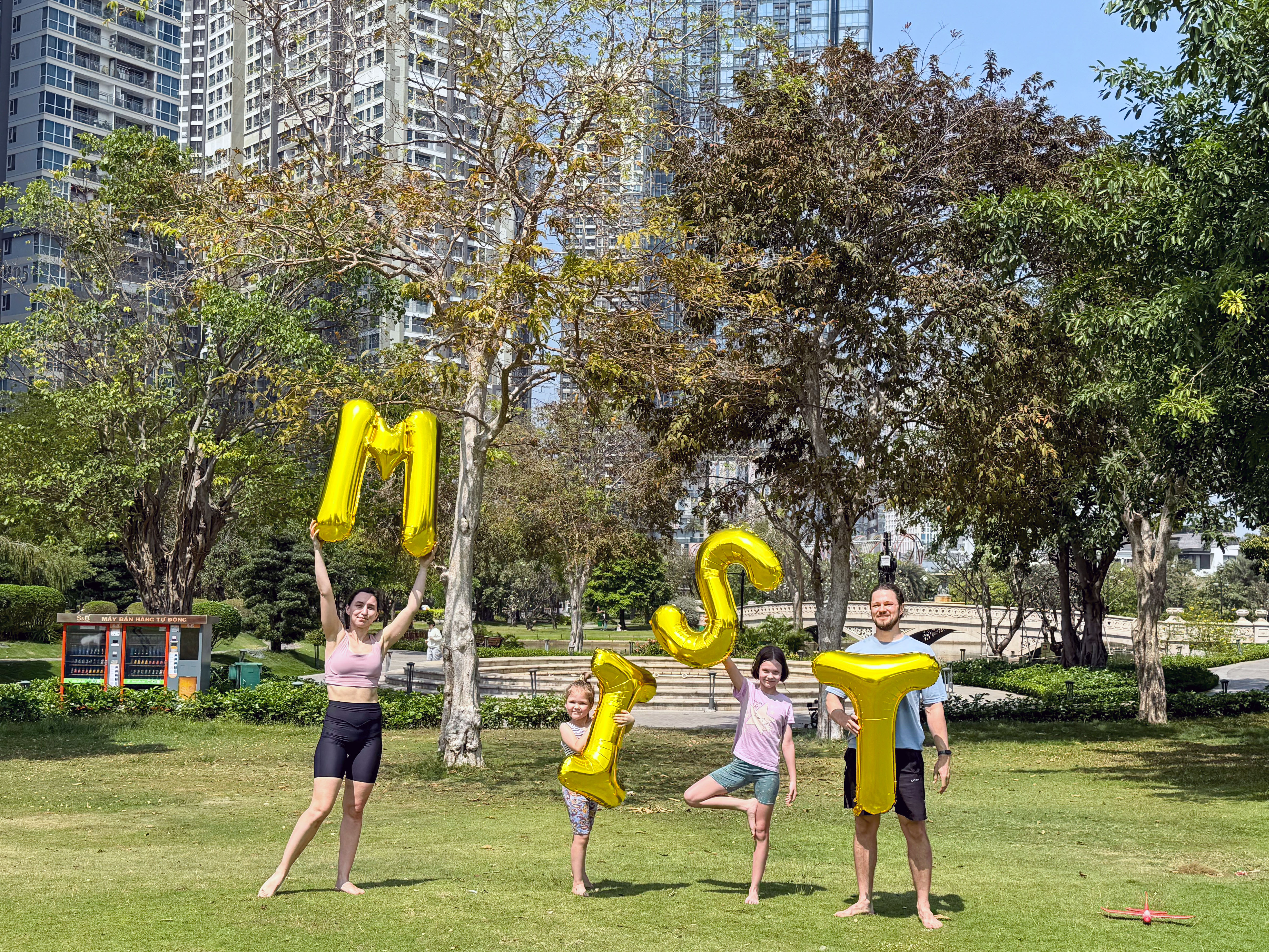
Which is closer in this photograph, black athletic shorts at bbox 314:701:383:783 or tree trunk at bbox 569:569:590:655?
black athletic shorts at bbox 314:701:383:783

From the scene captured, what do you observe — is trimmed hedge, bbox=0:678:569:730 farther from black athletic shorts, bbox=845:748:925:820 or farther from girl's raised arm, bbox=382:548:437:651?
black athletic shorts, bbox=845:748:925:820

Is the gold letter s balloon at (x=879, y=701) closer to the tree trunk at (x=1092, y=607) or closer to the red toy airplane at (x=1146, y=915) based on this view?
the red toy airplane at (x=1146, y=915)

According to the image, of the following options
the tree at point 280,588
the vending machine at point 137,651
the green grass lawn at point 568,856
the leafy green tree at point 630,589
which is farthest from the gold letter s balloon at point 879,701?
the leafy green tree at point 630,589

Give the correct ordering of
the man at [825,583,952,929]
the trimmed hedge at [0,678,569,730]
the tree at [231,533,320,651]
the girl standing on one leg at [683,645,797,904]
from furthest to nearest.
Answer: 1. the tree at [231,533,320,651]
2. the trimmed hedge at [0,678,569,730]
3. the girl standing on one leg at [683,645,797,904]
4. the man at [825,583,952,929]

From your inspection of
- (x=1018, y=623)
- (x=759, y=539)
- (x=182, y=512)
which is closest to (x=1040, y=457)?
(x=759, y=539)

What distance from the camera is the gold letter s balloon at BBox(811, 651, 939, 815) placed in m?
7.20

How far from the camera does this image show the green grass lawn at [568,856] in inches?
279

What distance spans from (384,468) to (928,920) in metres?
4.69

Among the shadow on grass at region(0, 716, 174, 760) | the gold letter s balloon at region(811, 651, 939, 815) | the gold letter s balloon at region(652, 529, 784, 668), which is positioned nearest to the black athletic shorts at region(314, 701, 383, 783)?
the gold letter s balloon at region(652, 529, 784, 668)

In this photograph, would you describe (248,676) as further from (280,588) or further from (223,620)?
(280,588)

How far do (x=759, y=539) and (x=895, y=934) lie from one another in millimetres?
2696

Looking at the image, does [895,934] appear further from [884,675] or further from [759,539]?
[759,539]

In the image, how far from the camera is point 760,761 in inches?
312

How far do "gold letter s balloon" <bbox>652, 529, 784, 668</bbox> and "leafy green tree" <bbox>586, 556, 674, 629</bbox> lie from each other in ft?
200
